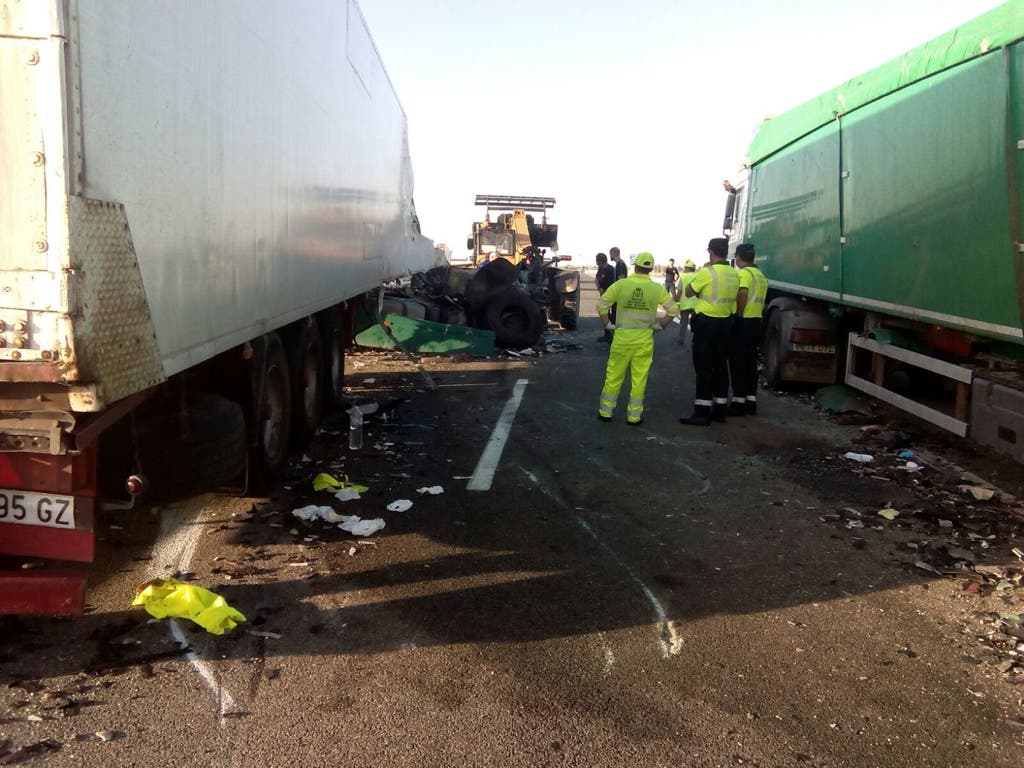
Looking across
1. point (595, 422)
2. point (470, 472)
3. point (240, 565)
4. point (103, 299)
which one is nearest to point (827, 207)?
point (595, 422)

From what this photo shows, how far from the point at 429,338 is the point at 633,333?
602cm

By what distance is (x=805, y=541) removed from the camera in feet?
17.0

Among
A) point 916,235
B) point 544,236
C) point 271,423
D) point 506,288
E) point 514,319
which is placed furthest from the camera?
point 544,236

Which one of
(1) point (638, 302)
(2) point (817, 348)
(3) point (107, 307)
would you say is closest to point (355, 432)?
(1) point (638, 302)

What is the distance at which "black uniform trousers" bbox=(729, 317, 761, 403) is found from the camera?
907cm

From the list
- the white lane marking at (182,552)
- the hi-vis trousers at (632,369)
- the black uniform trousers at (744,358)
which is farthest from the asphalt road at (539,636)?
the black uniform trousers at (744,358)

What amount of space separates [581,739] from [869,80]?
8.01 m

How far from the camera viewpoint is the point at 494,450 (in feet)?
24.3

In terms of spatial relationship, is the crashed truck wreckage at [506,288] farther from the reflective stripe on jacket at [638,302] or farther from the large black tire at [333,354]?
the reflective stripe on jacket at [638,302]

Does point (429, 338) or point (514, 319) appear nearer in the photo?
point (429, 338)

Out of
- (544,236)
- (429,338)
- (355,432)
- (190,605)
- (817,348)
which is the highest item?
(544,236)

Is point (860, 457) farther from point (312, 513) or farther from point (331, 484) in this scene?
point (312, 513)

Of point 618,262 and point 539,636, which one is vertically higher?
point 618,262

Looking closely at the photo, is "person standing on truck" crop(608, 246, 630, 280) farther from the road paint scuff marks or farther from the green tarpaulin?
the road paint scuff marks
